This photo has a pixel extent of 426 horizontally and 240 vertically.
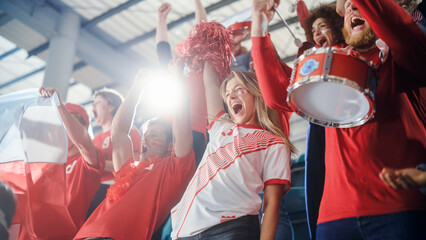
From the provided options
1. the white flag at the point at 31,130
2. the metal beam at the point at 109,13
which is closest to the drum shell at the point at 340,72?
Answer: the white flag at the point at 31,130

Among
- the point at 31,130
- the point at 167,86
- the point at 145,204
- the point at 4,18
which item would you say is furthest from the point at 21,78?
the point at 145,204

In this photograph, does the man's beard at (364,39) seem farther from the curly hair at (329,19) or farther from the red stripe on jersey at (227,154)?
the red stripe on jersey at (227,154)

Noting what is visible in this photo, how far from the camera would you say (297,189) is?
233 cm

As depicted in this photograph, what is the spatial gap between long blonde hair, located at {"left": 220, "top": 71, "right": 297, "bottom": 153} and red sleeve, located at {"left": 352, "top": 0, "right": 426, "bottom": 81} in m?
0.66

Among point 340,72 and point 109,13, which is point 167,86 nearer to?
point 340,72

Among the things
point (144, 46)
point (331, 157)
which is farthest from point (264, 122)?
point (144, 46)

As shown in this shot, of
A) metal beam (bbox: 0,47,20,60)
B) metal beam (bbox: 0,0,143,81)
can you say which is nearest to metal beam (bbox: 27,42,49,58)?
metal beam (bbox: 0,47,20,60)

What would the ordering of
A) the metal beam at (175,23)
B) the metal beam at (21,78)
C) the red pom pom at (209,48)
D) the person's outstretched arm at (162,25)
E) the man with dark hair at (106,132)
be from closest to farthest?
the red pom pom at (209,48) → the man with dark hair at (106,132) → the person's outstretched arm at (162,25) → the metal beam at (175,23) → the metal beam at (21,78)

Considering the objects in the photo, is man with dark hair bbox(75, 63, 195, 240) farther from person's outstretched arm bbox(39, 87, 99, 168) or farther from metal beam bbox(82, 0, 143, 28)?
metal beam bbox(82, 0, 143, 28)

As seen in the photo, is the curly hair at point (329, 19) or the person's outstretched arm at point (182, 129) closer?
the curly hair at point (329, 19)

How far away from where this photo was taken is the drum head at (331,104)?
1.29 metres

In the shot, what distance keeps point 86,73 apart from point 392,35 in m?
8.79

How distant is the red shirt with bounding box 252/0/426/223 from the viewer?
1.28 metres

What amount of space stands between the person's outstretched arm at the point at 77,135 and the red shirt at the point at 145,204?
0.47m
